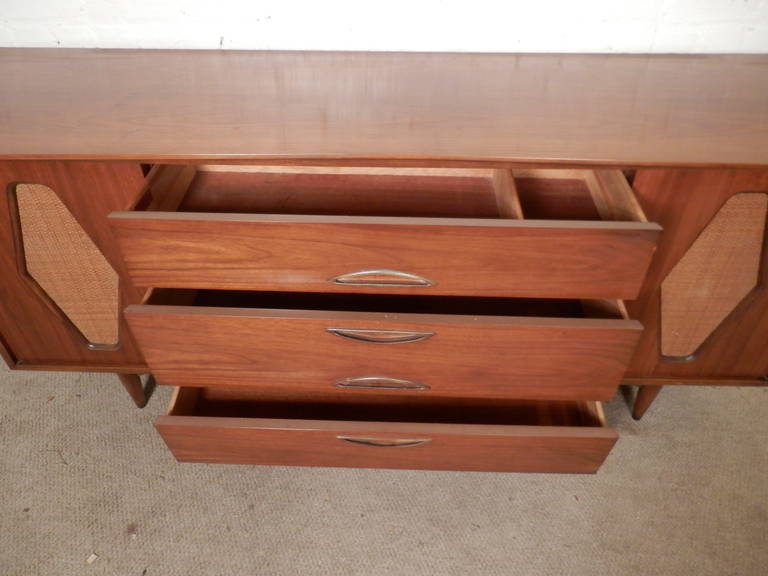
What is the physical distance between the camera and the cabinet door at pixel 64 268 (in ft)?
2.51

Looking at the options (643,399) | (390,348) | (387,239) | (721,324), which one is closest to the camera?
(387,239)

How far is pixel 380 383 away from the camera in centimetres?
88

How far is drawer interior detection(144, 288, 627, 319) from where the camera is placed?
0.93 meters

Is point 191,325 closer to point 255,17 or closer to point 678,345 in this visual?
point 255,17

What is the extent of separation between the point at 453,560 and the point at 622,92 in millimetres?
860

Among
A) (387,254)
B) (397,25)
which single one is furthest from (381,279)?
(397,25)


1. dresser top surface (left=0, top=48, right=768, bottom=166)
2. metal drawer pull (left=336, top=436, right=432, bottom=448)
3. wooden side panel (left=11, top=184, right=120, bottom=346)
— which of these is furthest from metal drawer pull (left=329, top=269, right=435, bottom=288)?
wooden side panel (left=11, top=184, right=120, bottom=346)

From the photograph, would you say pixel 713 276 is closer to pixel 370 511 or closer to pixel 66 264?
pixel 370 511

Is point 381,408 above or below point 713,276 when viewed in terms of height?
below

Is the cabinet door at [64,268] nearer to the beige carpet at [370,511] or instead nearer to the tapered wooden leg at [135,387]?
the tapered wooden leg at [135,387]

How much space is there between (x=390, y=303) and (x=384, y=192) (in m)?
0.20

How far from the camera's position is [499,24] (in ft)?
3.24

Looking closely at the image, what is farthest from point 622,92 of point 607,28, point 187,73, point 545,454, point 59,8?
point 59,8

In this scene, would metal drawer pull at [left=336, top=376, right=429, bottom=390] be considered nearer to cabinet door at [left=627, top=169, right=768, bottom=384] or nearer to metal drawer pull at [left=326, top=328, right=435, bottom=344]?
metal drawer pull at [left=326, top=328, right=435, bottom=344]
